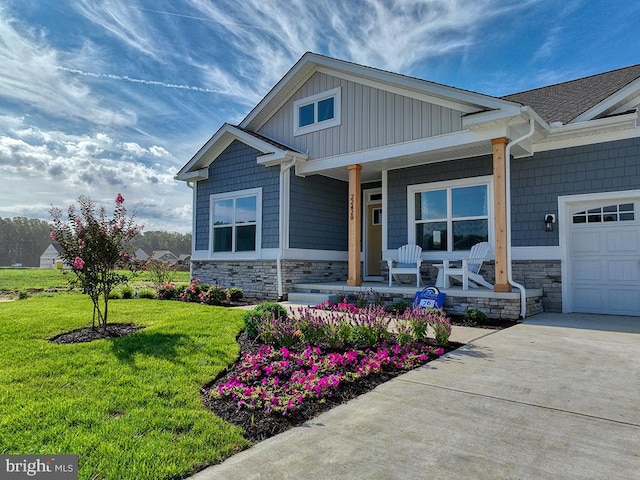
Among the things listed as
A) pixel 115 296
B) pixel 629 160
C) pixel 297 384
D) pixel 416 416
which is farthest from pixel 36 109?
pixel 629 160

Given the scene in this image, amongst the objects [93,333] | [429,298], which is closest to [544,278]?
[429,298]

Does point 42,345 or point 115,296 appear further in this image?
point 115,296

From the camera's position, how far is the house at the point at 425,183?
764cm

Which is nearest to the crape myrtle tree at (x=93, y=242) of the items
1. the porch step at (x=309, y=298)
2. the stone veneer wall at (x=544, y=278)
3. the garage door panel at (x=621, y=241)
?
the porch step at (x=309, y=298)

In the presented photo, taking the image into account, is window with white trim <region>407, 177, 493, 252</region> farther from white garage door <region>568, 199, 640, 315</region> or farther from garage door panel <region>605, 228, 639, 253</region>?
garage door panel <region>605, 228, 639, 253</region>

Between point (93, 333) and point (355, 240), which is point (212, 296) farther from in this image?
point (93, 333)

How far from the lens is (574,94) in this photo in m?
9.77

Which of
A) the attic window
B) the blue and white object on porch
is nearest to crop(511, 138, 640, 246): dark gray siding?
the blue and white object on porch

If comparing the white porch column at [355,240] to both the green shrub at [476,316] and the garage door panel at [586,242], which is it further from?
the garage door panel at [586,242]

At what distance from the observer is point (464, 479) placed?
2.13 metres

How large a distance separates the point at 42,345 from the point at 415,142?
721 centimetres

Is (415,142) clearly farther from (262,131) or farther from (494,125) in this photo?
(262,131)

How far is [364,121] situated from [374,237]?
3.64 metres

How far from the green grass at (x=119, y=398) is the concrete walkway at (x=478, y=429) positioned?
0.35 m
